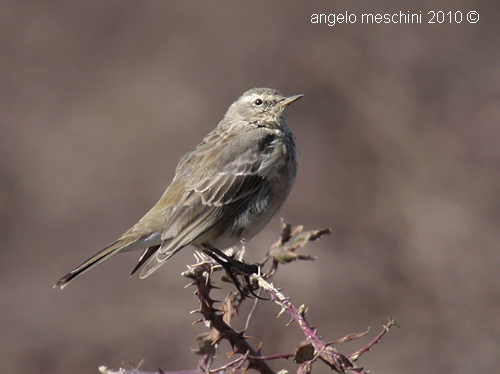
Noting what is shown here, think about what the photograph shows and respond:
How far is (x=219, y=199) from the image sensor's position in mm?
5383

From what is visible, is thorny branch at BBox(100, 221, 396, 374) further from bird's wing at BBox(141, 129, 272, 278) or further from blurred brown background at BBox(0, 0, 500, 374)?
blurred brown background at BBox(0, 0, 500, 374)

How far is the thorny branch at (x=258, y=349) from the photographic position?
276 centimetres

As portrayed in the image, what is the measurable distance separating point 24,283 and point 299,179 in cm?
385

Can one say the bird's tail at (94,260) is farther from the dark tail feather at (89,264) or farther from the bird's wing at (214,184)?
the bird's wing at (214,184)

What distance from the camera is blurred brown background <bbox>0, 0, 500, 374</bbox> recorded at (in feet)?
24.0

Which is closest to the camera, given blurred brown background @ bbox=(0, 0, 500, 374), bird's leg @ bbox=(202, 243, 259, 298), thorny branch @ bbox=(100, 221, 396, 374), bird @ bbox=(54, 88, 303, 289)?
thorny branch @ bbox=(100, 221, 396, 374)

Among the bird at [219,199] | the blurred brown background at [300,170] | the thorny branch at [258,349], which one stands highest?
the blurred brown background at [300,170]

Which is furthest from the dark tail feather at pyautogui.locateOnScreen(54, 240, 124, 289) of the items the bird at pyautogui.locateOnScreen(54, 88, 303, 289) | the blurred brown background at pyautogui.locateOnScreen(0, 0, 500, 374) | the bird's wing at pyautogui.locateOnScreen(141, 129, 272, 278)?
the blurred brown background at pyautogui.locateOnScreen(0, 0, 500, 374)

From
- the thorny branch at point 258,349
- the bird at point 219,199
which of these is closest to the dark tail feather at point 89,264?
the bird at point 219,199

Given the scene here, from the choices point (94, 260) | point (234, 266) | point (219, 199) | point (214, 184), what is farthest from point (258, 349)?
point (214, 184)

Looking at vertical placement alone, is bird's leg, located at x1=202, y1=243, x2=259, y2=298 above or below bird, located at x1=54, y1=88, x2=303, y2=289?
below

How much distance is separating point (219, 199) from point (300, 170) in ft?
13.8

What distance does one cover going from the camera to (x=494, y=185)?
8547 mm

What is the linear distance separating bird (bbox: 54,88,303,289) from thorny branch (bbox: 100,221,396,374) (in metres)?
0.94
